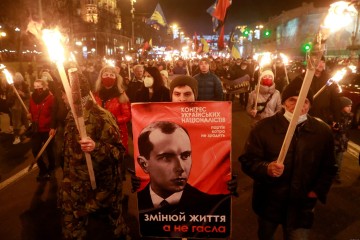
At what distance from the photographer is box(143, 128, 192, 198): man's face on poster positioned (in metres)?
3.07

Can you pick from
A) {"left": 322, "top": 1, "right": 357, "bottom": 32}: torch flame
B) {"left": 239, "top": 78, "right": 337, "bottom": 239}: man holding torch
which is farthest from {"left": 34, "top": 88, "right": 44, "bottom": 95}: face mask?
{"left": 322, "top": 1, "right": 357, "bottom": 32}: torch flame

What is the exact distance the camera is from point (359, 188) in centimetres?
606

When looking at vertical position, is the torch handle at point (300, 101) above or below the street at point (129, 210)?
above

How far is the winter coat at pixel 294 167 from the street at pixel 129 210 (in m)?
1.47

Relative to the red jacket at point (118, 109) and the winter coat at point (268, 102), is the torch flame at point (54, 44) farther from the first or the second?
the winter coat at point (268, 102)

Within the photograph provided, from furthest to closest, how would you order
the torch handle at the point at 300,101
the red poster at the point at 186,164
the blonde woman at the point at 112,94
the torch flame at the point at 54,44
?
1. the blonde woman at the point at 112,94
2. the red poster at the point at 186,164
3. the torch flame at the point at 54,44
4. the torch handle at the point at 300,101

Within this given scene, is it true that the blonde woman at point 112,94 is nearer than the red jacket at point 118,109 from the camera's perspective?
Yes

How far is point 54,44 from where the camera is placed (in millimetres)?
2873

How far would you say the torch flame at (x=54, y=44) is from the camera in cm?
280

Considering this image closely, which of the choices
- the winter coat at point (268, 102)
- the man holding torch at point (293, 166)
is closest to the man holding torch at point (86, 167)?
the man holding torch at point (293, 166)

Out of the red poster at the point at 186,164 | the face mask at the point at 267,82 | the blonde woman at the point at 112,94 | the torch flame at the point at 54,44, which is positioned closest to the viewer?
the torch flame at the point at 54,44

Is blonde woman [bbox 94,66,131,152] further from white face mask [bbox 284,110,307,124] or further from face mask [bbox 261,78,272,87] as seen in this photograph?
white face mask [bbox 284,110,307,124]

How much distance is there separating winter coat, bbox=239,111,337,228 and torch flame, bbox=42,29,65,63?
1.80 m

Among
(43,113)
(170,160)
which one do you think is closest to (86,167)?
(170,160)
